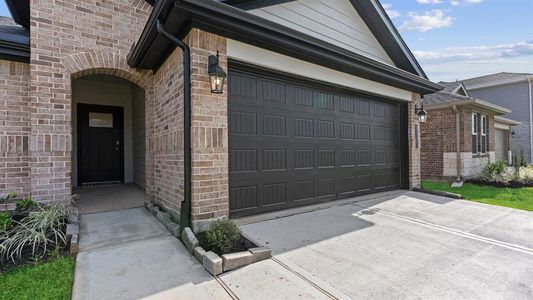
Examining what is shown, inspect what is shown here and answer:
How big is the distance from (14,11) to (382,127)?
899 centimetres

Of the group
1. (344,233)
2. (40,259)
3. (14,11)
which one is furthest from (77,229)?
(14,11)

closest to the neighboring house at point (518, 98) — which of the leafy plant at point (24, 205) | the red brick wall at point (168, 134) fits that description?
the red brick wall at point (168, 134)

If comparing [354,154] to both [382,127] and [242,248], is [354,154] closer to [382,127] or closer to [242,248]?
[382,127]

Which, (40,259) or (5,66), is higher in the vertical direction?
(5,66)

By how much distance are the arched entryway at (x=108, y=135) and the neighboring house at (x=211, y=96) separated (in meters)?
1.94

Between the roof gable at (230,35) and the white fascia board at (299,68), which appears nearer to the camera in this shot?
the roof gable at (230,35)

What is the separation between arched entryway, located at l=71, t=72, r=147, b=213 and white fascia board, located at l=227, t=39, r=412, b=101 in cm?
380

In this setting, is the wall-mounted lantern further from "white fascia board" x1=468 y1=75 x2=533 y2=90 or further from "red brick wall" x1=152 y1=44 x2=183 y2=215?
"white fascia board" x1=468 y1=75 x2=533 y2=90

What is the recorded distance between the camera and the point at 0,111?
463cm

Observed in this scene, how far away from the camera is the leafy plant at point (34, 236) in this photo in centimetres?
314

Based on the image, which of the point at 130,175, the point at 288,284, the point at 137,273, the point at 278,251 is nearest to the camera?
the point at 288,284

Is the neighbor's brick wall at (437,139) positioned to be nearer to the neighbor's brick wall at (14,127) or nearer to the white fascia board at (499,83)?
the white fascia board at (499,83)

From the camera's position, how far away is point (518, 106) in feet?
57.0

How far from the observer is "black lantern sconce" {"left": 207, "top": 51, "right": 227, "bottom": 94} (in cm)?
371
